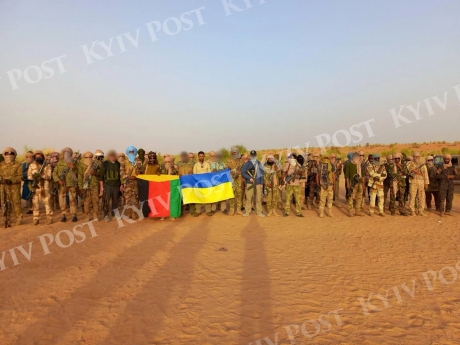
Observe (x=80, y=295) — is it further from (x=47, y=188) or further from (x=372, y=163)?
(x=372, y=163)

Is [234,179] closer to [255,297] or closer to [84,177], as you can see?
[84,177]

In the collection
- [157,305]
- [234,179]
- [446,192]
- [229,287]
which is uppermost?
[234,179]

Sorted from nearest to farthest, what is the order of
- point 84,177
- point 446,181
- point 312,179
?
point 84,177, point 446,181, point 312,179

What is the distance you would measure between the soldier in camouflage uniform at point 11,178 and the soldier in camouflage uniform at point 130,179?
290cm

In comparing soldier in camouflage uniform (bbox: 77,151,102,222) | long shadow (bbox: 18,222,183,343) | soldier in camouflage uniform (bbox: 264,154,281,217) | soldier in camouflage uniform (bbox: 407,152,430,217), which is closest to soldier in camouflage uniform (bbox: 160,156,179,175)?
soldier in camouflage uniform (bbox: 77,151,102,222)

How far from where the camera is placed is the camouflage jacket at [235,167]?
10852mm

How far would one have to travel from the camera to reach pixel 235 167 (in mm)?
11312

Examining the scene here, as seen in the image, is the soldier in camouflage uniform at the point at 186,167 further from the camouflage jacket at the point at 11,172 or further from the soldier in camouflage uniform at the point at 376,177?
the soldier in camouflage uniform at the point at 376,177

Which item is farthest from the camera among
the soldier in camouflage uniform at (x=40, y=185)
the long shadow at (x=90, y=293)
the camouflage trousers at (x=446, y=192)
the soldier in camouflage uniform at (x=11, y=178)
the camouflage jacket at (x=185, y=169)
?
the camouflage jacket at (x=185, y=169)

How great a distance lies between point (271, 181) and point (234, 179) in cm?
135

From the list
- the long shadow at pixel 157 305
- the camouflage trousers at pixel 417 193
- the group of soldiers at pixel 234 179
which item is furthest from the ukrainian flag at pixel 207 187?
the camouflage trousers at pixel 417 193

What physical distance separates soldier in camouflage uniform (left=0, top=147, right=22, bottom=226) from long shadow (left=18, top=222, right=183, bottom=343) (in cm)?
385

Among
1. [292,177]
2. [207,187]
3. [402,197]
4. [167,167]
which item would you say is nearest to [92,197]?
[167,167]

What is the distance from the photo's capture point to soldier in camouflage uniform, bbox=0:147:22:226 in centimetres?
873
